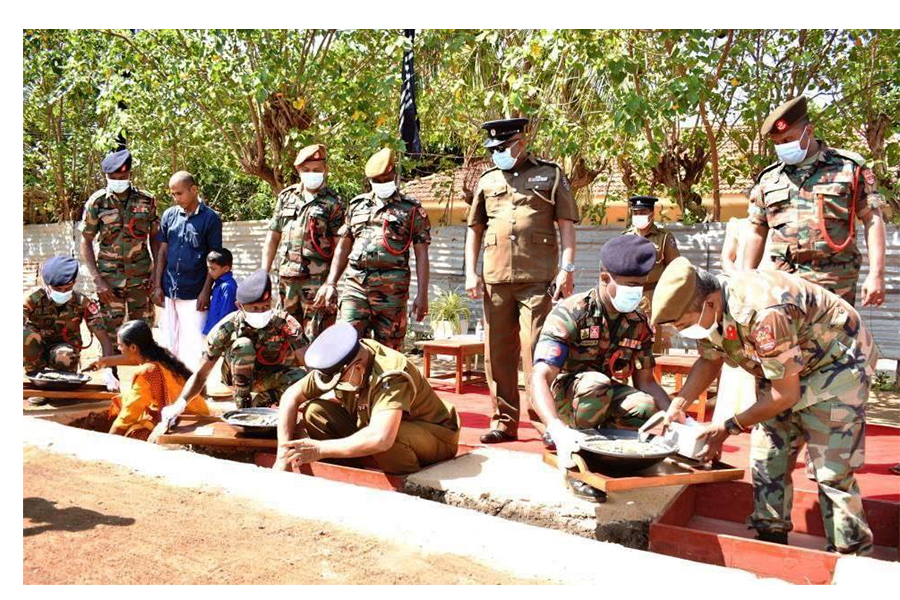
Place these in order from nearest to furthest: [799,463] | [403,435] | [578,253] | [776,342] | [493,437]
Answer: [776,342] → [403,435] → [799,463] → [493,437] → [578,253]

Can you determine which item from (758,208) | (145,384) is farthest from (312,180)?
(758,208)

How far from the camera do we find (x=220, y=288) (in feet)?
23.0

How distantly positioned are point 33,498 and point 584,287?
7.18 metres

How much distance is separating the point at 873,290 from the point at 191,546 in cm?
353

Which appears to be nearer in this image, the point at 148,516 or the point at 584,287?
the point at 148,516

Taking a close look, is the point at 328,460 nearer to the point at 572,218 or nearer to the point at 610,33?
the point at 572,218

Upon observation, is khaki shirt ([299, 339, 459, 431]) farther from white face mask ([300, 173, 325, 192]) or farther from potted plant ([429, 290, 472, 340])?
potted plant ([429, 290, 472, 340])

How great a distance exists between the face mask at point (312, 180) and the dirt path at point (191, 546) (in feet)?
9.93

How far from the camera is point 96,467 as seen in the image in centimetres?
461

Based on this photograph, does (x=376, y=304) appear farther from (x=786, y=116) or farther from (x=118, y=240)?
(x=786, y=116)

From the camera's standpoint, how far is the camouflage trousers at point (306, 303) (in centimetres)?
649

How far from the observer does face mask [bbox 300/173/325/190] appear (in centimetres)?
661

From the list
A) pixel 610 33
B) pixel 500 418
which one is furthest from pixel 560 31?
pixel 500 418

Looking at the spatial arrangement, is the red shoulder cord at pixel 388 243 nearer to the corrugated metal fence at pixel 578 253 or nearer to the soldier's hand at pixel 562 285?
the soldier's hand at pixel 562 285
